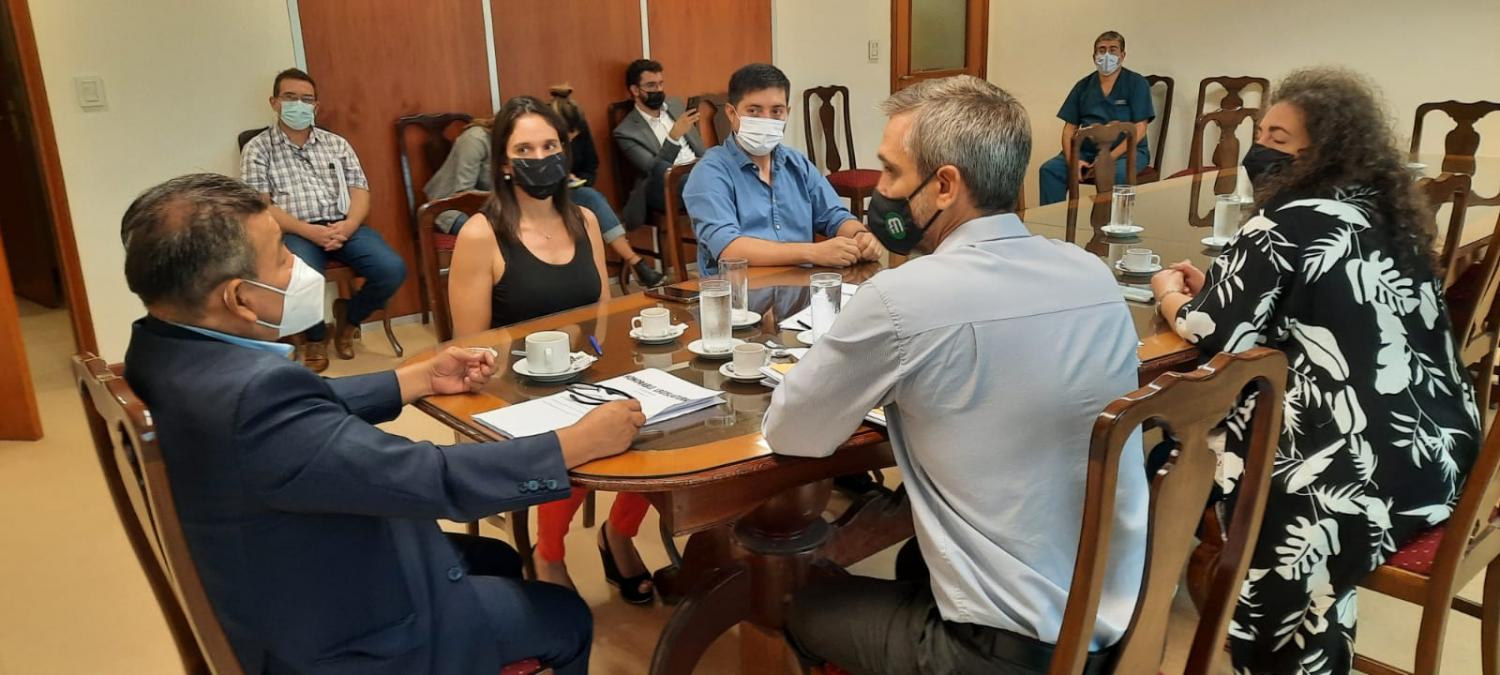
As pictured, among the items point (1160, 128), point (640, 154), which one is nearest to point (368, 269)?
point (640, 154)

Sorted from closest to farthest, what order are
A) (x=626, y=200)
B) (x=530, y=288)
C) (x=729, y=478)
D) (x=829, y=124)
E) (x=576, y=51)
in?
(x=729, y=478)
(x=530, y=288)
(x=576, y=51)
(x=626, y=200)
(x=829, y=124)

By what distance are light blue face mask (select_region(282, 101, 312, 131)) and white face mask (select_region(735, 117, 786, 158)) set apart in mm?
1984

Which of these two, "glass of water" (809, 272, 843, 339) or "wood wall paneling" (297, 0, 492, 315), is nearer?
"glass of water" (809, 272, 843, 339)

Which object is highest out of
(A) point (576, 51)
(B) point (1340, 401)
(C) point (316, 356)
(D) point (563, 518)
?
(A) point (576, 51)

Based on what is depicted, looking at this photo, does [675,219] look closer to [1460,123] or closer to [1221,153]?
[1221,153]

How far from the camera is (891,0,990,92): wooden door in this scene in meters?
6.12

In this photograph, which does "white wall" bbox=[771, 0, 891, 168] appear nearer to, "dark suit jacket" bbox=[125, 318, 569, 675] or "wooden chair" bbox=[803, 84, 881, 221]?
"wooden chair" bbox=[803, 84, 881, 221]

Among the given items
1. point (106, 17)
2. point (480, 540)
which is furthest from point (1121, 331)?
point (106, 17)

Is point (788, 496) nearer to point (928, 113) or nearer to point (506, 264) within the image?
point (928, 113)

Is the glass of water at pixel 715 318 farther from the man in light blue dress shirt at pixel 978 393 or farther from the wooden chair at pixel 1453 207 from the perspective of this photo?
the wooden chair at pixel 1453 207

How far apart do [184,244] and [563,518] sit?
3.49ft

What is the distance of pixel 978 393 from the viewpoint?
3.90ft

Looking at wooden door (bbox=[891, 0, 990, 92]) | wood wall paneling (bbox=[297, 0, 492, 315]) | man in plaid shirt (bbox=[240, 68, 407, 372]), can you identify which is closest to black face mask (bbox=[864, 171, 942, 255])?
man in plaid shirt (bbox=[240, 68, 407, 372])

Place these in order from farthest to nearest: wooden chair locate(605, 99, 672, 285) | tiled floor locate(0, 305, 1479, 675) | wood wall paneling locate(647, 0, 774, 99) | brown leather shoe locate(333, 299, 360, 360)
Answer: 1. wood wall paneling locate(647, 0, 774, 99)
2. wooden chair locate(605, 99, 672, 285)
3. brown leather shoe locate(333, 299, 360, 360)
4. tiled floor locate(0, 305, 1479, 675)
